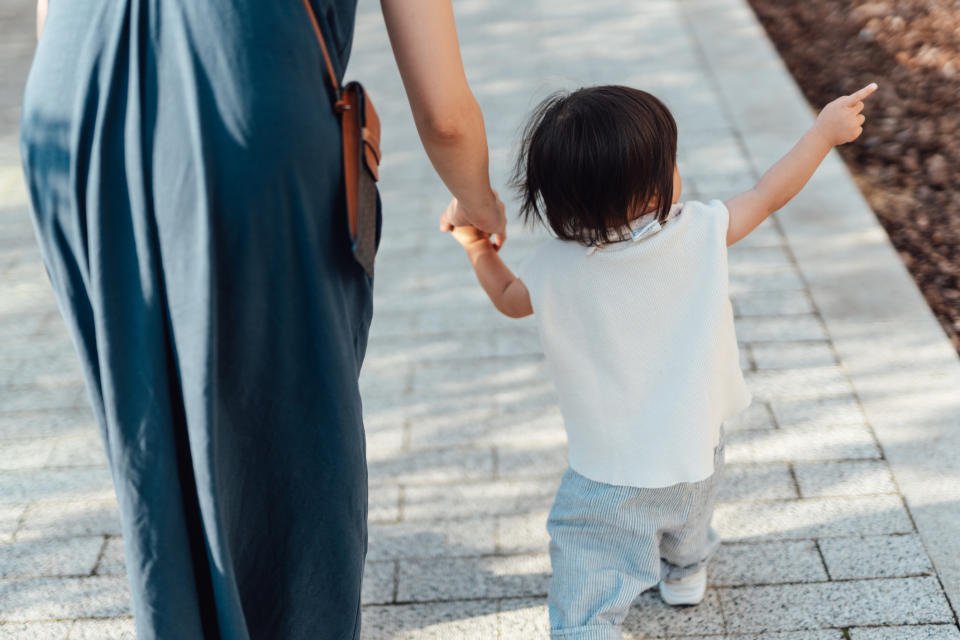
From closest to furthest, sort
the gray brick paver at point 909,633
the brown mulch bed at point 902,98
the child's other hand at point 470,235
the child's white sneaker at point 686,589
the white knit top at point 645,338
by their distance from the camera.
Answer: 1. the white knit top at point 645,338
2. the child's other hand at point 470,235
3. the gray brick paver at point 909,633
4. the child's white sneaker at point 686,589
5. the brown mulch bed at point 902,98

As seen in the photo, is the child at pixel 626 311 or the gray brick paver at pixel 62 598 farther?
the gray brick paver at pixel 62 598

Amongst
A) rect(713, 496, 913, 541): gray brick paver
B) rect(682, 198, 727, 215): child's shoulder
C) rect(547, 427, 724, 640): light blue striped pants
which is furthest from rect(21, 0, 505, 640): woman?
rect(713, 496, 913, 541): gray brick paver

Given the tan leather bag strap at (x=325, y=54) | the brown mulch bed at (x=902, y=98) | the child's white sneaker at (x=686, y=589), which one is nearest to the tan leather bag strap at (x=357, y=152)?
the tan leather bag strap at (x=325, y=54)

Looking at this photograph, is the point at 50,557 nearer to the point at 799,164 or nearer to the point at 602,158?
the point at 602,158

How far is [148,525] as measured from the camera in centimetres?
156

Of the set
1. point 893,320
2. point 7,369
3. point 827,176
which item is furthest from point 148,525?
point 827,176

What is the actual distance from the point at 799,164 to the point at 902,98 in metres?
3.26

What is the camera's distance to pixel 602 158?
1.62 meters

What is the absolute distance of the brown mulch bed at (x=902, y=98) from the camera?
3551 millimetres

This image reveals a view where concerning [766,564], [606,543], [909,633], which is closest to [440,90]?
[606,543]

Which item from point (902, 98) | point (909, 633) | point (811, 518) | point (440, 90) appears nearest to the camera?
point (440, 90)

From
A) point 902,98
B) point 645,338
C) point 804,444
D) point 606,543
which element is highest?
point 645,338

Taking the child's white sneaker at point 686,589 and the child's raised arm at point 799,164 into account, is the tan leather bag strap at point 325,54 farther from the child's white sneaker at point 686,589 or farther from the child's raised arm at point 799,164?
the child's white sneaker at point 686,589

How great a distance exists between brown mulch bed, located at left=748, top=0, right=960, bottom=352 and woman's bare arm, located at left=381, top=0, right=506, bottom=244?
6.89 feet
